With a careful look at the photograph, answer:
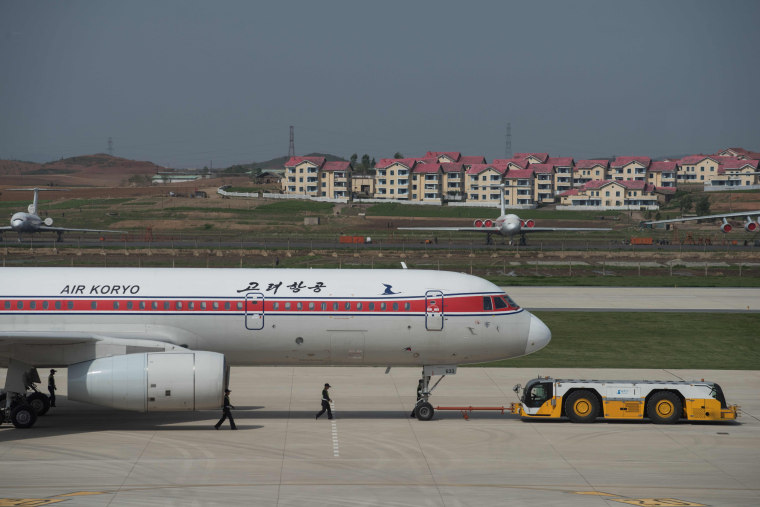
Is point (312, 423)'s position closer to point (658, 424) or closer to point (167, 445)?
point (167, 445)

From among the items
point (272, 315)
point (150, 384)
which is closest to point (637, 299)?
point (272, 315)

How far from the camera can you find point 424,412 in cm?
2738

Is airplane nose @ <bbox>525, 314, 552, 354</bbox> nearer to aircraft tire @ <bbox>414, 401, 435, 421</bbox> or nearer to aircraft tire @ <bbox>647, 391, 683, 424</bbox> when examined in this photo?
aircraft tire @ <bbox>414, 401, 435, 421</bbox>

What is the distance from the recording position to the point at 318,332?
1057 inches

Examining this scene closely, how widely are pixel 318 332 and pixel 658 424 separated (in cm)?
1084

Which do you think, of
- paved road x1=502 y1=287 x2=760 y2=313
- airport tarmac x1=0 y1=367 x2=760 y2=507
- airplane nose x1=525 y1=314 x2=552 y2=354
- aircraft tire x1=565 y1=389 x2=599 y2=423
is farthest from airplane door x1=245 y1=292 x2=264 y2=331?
paved road x1=502 y1=287 x2=760 y2=313

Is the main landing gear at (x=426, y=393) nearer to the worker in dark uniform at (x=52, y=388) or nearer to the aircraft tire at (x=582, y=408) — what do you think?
the aircraft tire at (x=582, y=408)

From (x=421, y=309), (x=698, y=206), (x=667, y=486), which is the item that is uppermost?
(x=698, y=206)

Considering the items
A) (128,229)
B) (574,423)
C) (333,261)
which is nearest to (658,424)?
(574,423)

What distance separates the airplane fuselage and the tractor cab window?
49.2 inches

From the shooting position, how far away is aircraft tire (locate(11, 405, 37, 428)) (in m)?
25.5

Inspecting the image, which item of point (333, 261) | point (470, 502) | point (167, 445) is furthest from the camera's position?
point (333, 261)

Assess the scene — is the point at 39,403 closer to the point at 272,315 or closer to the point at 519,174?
the point at 272,315

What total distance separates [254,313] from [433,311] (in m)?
5.50
